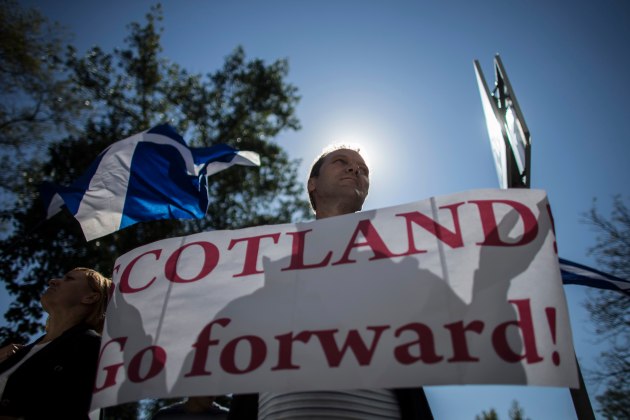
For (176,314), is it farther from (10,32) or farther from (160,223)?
(10,32)

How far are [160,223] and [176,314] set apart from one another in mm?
9336

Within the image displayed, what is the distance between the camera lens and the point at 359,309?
5.54ft

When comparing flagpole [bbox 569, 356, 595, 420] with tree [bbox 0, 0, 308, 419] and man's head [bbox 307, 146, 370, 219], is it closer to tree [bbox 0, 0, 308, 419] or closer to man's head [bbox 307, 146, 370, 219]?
man's head [bbox 307, 146, 370, 219]

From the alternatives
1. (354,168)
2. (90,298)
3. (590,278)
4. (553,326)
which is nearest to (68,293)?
(90,298)

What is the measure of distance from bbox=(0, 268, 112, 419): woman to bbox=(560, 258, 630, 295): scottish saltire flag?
3.08m

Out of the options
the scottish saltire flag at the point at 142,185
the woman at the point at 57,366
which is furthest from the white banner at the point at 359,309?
the scottish saltire flag at the point at 142,185

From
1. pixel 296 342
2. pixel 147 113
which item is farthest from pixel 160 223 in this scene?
pixel 296 342

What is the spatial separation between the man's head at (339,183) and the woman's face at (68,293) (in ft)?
5.26

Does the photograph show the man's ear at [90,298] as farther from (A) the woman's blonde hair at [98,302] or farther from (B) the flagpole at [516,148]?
(B) the flagpole at [516,148]

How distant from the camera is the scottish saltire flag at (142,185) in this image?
13.9 feet

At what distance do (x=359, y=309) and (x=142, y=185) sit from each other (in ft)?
11.9

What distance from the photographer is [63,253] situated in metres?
9.96

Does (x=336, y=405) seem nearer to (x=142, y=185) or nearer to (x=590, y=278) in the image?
(x=590, y=278)

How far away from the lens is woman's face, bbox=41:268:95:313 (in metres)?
2.70
